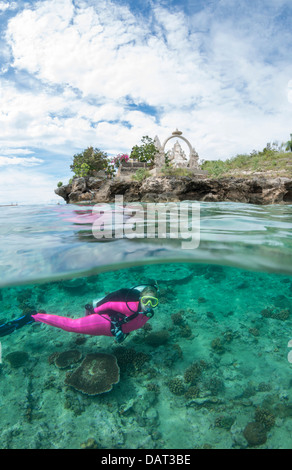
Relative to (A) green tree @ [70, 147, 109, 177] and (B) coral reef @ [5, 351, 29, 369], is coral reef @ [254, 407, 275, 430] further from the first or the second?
(A) green tree @ [70, 147, 109, 177]

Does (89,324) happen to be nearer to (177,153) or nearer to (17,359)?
(17,359)

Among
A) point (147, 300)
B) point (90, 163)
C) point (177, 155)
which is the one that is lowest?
point (147, 300)

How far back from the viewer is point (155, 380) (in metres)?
5.72

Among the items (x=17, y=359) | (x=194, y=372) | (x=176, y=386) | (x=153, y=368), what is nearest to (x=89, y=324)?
(x=153, y=368)

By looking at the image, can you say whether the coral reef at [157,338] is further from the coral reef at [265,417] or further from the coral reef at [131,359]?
the coral reef at [265,417]

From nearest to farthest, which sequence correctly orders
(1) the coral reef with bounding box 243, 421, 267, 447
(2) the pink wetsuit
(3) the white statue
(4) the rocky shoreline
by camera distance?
(1) the coral reef with bounding box 243, 421, 267, 447
(2) the pink wetsuit
(4) the rocky shoreline
(3) the white statue

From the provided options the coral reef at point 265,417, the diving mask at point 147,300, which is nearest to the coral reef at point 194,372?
the coral reef at point 265,417

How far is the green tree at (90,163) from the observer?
32094 mm

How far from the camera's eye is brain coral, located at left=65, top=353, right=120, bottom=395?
514 centimetres

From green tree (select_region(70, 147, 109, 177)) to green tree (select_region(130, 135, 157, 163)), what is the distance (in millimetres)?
5250

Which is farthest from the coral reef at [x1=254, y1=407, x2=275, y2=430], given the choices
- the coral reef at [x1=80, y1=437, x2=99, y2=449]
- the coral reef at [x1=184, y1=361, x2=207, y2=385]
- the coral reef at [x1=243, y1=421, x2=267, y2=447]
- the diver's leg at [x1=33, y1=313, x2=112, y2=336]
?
the diver's leg at [x1=33, y1=313, x2=112, y2=336]

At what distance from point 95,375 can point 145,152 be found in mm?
34706

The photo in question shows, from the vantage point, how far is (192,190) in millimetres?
22703

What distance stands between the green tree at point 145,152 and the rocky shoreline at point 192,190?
13.0 metres
